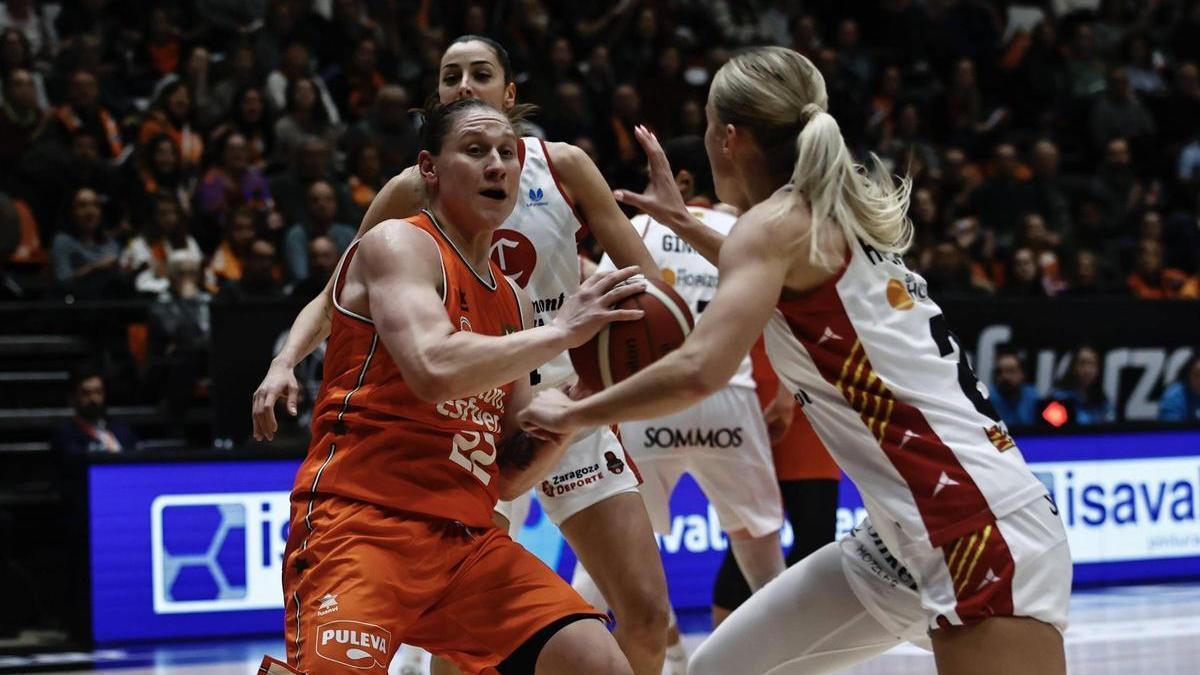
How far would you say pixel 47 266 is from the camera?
1063cm

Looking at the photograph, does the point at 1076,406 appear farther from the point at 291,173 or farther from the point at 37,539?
the point at 37,539

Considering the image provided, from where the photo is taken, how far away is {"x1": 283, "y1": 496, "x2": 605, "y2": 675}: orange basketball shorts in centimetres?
330

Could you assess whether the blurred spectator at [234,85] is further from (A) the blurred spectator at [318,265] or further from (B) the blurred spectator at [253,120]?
(A) the blurred spectator at [318,265]

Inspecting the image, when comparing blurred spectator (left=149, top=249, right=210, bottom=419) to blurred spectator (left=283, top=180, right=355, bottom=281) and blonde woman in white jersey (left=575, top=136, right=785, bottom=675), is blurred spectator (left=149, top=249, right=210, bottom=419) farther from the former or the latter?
blonde woman in white jersey (left=575, top=136, right=785, bottom=675)

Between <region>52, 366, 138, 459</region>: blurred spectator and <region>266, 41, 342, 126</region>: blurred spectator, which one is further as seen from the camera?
<region>266, 41, 342, 126</region>: blurred spectator

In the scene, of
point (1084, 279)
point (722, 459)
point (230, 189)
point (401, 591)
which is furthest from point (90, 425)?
point (1084, 279)

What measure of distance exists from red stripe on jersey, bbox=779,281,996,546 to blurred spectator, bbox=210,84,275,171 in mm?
8983

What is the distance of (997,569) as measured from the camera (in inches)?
123

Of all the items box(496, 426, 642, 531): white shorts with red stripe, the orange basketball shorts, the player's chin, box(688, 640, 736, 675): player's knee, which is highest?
the player's chin

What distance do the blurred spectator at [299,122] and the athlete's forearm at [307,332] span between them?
24.5 feet

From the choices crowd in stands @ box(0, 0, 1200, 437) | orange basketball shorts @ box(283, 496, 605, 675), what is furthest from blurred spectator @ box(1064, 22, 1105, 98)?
orange basketball shorts @ box(283, 496, 605, 675)

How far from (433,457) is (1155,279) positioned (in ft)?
33.0

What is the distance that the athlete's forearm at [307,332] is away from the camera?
4.15m

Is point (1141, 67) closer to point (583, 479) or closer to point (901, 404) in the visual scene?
point (583, 479)
